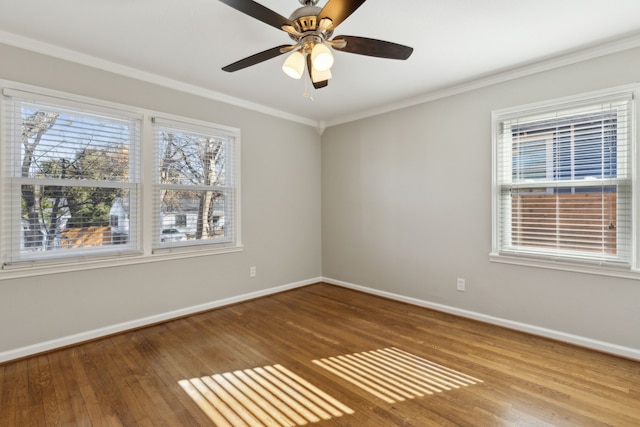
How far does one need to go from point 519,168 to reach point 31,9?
4016 mm

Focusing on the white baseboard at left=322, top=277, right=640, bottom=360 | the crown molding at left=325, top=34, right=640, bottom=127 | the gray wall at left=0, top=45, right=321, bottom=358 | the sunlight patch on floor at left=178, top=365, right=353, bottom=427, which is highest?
the crown molding at left=325, top=34, right=640, bottom=127

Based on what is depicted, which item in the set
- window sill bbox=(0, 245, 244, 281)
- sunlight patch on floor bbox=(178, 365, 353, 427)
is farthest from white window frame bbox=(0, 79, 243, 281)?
sunlight patch on floor bbox=(178, 365, 353, 427)

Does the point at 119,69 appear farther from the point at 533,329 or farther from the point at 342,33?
the point at 533,329

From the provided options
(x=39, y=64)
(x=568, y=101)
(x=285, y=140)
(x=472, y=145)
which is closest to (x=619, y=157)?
(x=568, y=101)

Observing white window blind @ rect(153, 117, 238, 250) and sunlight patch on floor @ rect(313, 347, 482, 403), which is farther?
white window blind @ rect(153, 117, 238, 250)

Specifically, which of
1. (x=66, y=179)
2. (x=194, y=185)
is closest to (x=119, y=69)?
(x=66, y=179)

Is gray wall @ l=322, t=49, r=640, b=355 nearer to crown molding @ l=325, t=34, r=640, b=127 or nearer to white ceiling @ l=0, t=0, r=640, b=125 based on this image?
crown molding @ l=325, t=34, r=640, b=127

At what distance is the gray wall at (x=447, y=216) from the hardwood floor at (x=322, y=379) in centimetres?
31

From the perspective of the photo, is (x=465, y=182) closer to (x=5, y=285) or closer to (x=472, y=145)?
(x=472, y=145)

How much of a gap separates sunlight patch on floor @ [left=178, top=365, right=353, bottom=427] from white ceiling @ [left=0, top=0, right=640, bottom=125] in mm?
2493

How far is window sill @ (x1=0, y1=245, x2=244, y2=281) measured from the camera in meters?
2.34

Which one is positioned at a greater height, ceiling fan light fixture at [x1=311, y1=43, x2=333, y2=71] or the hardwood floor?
ceiling fan light fixture at [x1=311, y1=43, x2=333, y2=71]

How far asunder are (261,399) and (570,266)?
8.85 ft

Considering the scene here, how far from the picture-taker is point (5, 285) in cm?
230
